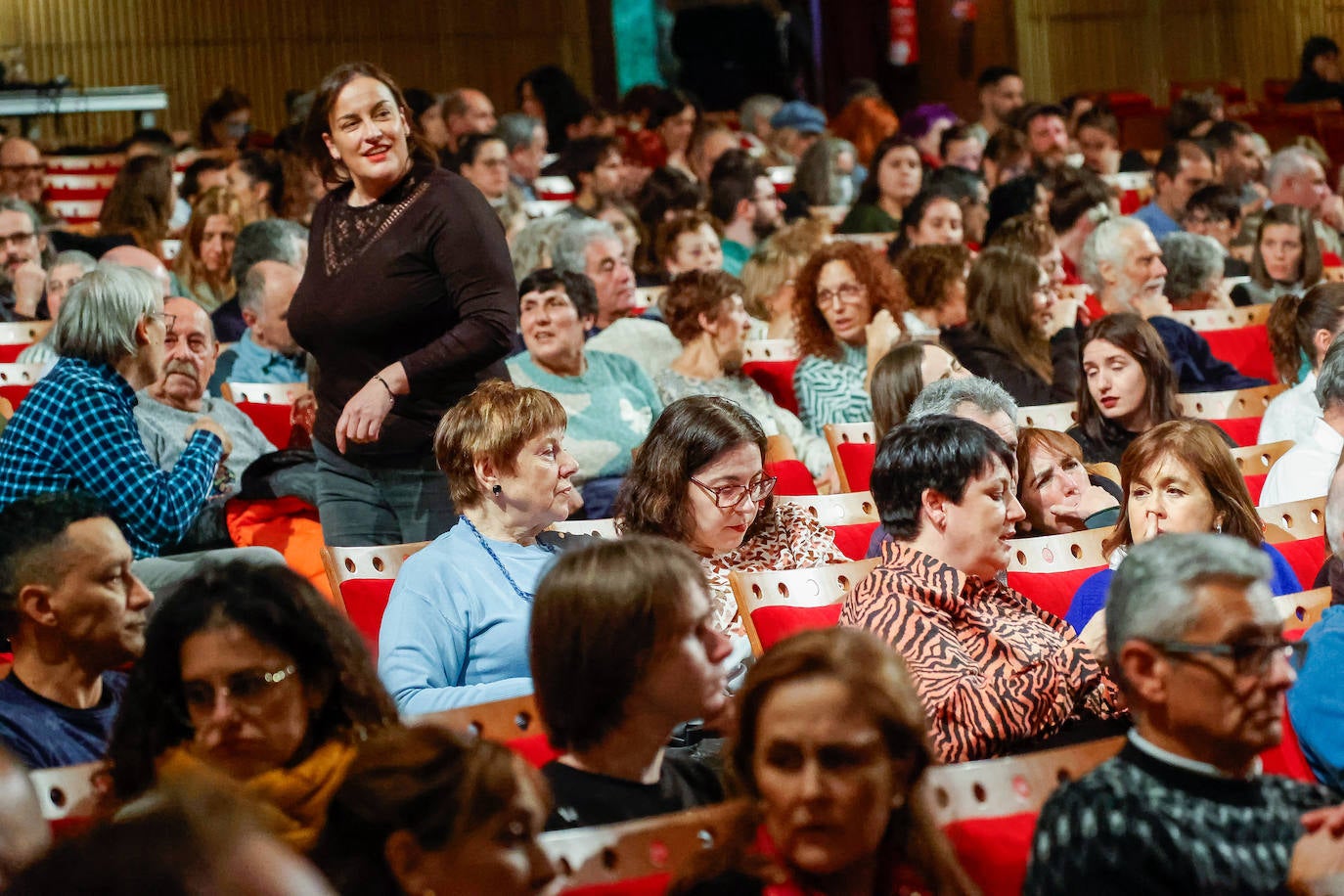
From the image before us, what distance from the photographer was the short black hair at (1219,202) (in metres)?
7.40

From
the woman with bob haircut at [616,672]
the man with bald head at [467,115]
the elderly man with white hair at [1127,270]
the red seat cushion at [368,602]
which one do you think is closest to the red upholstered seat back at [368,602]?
the red seat cushion at [368,602]

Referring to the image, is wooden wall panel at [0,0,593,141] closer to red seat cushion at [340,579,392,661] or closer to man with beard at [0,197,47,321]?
man with beard at [0,197,47,321]

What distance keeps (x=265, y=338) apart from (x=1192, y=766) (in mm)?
3848

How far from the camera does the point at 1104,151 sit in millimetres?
9930

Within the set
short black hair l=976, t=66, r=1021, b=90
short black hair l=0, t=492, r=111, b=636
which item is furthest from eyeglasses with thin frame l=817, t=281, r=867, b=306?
short black hair l=976, t=66, r=1021, b=90

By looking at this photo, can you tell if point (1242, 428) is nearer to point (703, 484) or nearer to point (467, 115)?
point (703, 484)

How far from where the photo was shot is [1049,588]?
3.01 meters

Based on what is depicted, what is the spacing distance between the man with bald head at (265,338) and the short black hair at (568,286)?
75 cm

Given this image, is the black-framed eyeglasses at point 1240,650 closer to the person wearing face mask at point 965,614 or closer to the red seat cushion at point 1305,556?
the person wearing face mask at point 965,614

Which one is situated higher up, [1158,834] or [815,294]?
[815,294]

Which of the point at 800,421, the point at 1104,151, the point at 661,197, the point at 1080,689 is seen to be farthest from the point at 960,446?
the point at 1104,151

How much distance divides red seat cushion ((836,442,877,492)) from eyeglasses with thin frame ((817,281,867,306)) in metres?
1.11

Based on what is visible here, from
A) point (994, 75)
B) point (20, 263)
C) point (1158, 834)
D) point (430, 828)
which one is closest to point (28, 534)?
point (430, 828)

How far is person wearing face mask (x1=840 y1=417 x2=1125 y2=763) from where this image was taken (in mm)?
2363
